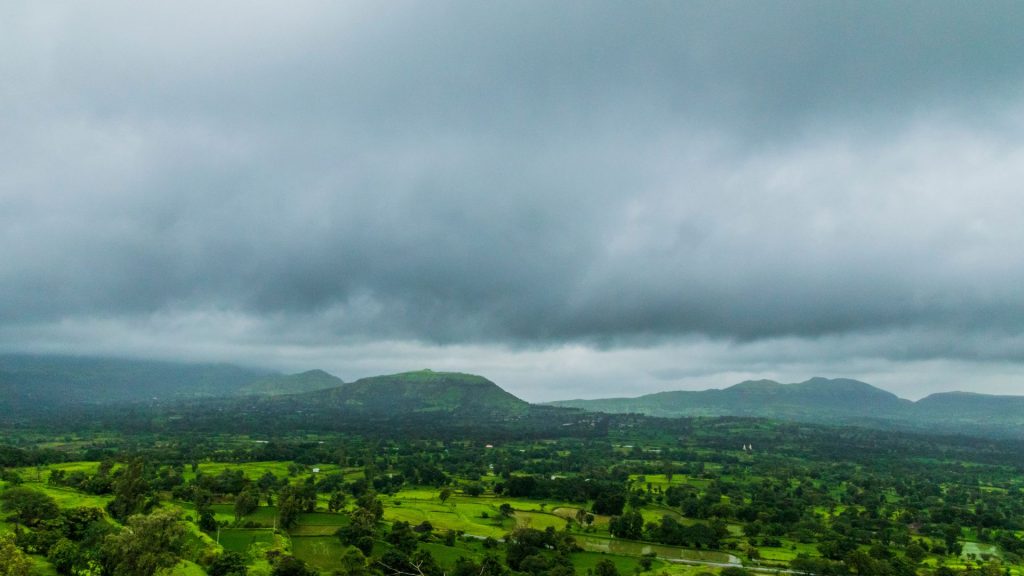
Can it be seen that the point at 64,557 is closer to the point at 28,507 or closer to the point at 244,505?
the point at 28,507

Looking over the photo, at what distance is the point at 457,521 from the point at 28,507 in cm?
5278

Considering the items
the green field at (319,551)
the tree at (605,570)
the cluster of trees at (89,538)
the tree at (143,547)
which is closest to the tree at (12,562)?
the cluster of trees at (89,538)

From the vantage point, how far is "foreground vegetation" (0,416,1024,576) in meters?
57.9

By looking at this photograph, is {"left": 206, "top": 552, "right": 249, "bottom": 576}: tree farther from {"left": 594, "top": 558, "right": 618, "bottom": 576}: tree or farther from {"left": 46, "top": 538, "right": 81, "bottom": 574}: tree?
{"left": 594, "top": 558, "right": 618, "bottom": 576}: tree

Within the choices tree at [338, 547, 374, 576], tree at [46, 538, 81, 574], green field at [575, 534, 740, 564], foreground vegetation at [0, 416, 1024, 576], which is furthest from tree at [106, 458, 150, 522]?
green field at [575, 534, 740, 564]

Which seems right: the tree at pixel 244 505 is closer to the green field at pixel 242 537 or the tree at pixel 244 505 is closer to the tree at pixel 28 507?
the green field at pixel 242 537

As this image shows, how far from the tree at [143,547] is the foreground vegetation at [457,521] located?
0.48ft

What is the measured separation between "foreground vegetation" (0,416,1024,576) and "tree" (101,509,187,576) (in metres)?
0.15

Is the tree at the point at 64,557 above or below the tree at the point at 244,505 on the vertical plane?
above

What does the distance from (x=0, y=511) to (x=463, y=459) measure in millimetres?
116860

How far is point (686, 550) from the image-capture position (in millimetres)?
80375

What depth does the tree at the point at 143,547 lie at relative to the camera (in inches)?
1783

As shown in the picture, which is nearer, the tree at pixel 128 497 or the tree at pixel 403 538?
the tree at pixel 403 538

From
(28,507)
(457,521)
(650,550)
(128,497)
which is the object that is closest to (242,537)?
(128,497)
